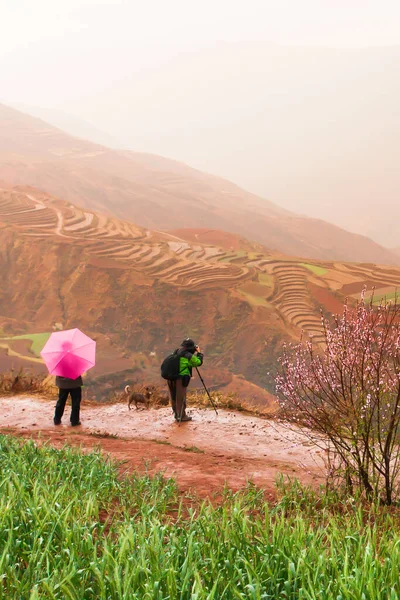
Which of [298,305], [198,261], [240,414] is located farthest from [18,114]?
[240,414]

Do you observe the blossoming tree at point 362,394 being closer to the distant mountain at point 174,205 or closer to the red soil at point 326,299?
the red soil at point 326,299

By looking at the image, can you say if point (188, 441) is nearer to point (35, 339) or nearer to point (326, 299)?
point (35, 339)

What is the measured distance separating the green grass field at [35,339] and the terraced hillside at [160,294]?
231 mm

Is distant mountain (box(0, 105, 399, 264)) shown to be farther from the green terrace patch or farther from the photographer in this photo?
the photographer

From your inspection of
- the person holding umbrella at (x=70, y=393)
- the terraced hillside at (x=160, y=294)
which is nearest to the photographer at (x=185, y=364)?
the person holding umbrella at (x=70, y=393)

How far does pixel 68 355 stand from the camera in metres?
8.03

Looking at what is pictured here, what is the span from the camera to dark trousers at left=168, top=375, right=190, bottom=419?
8.98 m

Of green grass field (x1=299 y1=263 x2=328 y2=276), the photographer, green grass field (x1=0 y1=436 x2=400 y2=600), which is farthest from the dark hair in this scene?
green grass field (x1=299 y1=263 x2=328 y2=276)

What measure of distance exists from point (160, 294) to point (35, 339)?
18.0ft

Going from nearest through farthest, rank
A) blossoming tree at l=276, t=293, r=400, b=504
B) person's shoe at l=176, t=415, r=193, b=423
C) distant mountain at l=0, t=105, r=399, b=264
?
blossoming tree at l=276, t=293, r=400, b=504, person's shoe at l=176, t=415, r=193, b=423, distant mountain at l=0, t=105, r=399, b=264

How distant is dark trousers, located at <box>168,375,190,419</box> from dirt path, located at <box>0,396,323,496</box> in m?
0.25

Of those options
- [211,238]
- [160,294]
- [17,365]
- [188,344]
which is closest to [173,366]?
[188,344]

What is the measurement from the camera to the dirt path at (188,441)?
17.8ft

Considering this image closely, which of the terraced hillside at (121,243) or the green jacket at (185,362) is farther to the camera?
the terraced hillside at (121,243)
